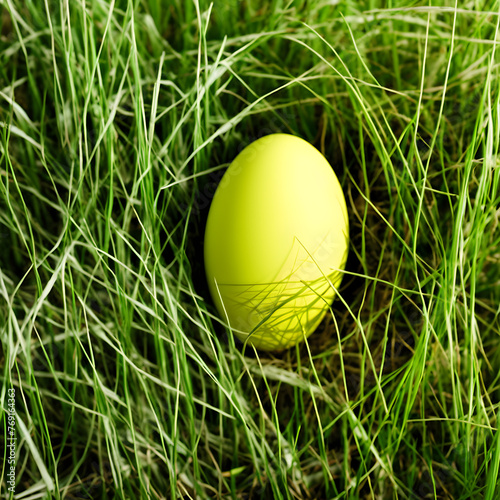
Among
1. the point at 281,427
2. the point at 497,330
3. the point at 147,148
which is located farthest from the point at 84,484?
the point at 497,330

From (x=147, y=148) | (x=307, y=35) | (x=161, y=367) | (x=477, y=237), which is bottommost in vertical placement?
(x=161, y=367)

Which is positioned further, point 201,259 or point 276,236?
point 201,259

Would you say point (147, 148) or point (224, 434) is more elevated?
point (147, 148)

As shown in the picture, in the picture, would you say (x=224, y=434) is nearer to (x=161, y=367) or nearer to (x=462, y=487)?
(x=161, y=367)
